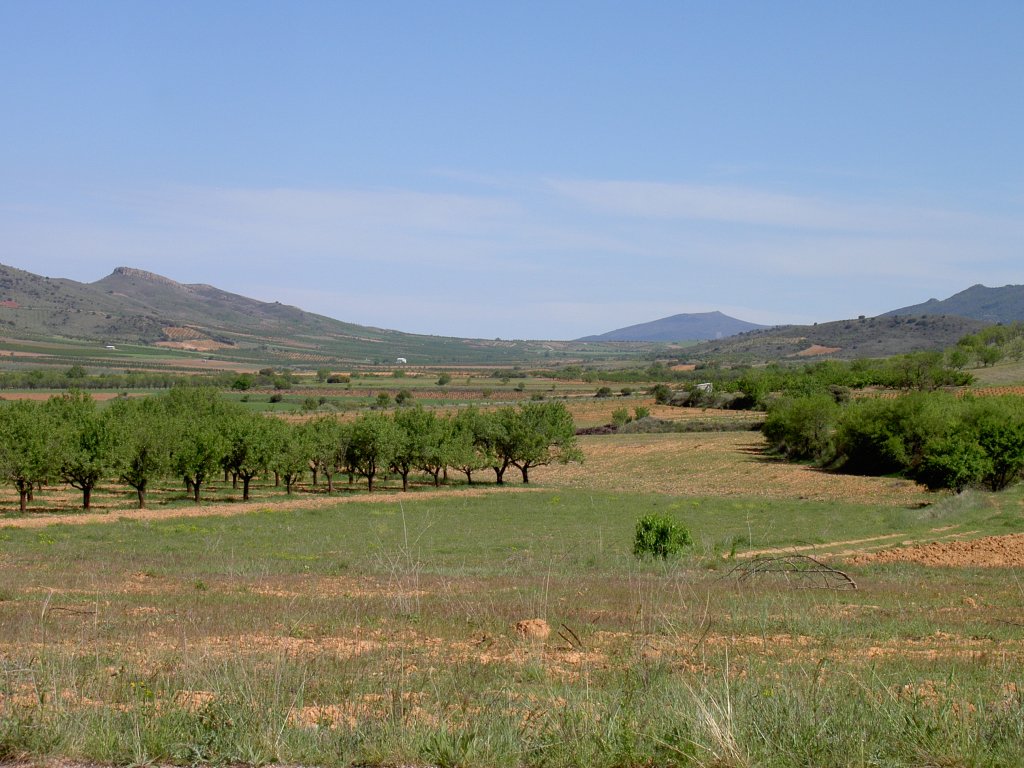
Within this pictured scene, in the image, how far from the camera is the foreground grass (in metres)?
5.05

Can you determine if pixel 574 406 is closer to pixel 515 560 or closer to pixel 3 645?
pixel 515 560

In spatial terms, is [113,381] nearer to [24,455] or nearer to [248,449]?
[248,449]

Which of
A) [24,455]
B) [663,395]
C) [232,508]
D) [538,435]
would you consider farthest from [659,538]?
[663,395]

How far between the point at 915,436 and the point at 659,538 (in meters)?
42.6

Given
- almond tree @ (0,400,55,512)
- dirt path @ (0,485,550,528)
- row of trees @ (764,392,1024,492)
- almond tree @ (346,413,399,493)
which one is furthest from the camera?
almond tree @ (346,413,399,493)

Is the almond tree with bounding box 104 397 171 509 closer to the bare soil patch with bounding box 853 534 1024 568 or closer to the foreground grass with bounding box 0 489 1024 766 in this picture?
the foreground grass with bounding box 0 489 1024 766

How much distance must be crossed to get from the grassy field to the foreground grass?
25 millimetres

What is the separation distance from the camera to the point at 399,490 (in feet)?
197

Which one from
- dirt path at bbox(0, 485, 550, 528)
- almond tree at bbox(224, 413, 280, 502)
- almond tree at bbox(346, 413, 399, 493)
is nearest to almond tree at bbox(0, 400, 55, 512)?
dirt path at bbox(0, 485, 550, 528)

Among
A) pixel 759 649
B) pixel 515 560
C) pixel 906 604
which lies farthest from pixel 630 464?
pixel 759 649

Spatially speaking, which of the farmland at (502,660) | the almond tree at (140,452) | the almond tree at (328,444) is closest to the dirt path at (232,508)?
the almond tree at (140,452)

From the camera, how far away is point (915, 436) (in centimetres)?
6016

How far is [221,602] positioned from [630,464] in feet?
208

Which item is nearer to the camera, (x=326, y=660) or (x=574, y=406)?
(x=326, y=660)
